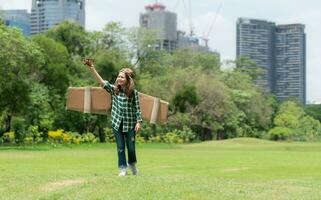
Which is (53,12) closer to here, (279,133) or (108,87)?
→ (279,133)

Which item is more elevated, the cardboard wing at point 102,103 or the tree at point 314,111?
the tree at point 314,111

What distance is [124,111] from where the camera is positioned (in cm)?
1331

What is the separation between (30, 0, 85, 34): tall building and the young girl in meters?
92.9

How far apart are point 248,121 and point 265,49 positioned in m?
71.1

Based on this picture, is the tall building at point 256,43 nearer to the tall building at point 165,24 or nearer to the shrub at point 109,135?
the tall building at point 165,24

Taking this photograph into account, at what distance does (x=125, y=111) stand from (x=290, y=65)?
475 feet

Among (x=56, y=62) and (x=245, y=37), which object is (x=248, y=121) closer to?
(x=56, y=62)

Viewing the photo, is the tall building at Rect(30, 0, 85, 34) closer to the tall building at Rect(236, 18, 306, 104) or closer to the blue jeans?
the tall building at Rect(236, 18, 306, 104)

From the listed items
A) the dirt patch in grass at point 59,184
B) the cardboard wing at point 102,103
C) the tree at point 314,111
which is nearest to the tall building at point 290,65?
the tree at point 314,111

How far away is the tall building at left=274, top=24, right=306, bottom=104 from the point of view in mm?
152000

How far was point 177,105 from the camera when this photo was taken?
6397 centimetres

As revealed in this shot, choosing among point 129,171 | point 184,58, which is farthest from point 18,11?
point 129,171

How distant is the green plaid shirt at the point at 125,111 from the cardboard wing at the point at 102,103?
46 cm

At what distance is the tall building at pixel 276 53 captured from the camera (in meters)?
152
